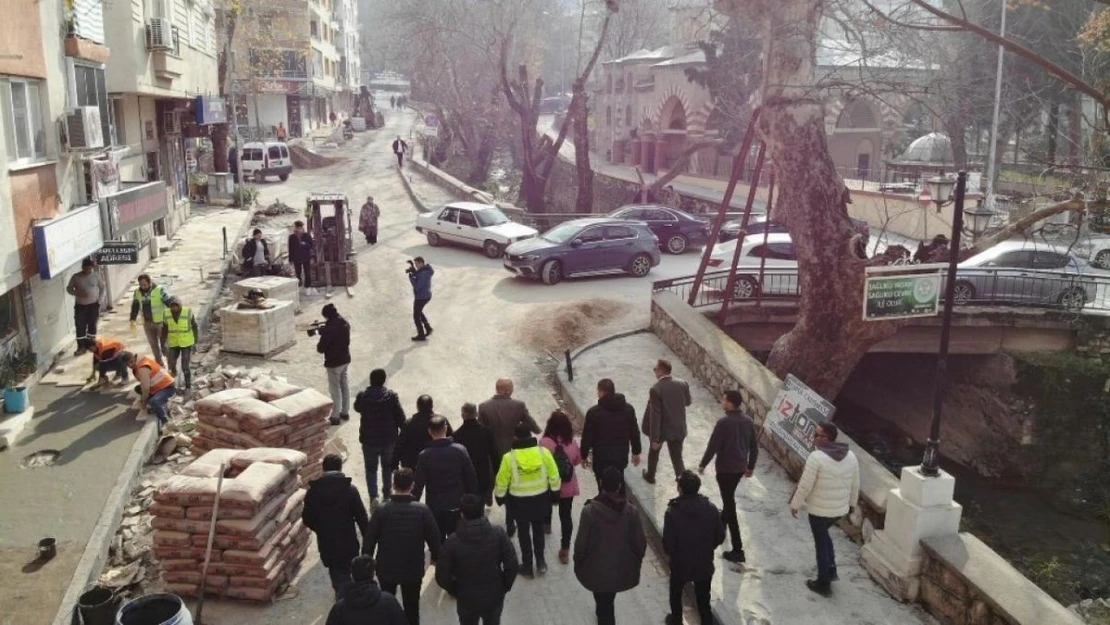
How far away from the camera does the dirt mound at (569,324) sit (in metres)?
16.9

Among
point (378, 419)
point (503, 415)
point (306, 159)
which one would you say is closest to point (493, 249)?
point (378, 419)

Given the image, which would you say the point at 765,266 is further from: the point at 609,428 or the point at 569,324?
the point at 609,428

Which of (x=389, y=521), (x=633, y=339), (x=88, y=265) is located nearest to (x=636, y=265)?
(x=633, y=339)

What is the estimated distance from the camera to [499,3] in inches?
1470

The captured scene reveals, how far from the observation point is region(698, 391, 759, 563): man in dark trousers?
8.28m

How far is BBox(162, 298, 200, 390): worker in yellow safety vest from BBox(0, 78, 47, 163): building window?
117 inches

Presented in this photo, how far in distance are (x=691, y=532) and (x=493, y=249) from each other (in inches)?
731

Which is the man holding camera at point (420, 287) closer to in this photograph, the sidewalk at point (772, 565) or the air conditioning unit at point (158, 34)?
the sidewalk at point (772, 565)

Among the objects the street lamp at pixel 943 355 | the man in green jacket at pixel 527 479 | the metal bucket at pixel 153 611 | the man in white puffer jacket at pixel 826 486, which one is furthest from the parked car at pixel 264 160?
the man in white puffer jacket at pixel 826 486

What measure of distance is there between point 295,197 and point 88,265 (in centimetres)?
2372

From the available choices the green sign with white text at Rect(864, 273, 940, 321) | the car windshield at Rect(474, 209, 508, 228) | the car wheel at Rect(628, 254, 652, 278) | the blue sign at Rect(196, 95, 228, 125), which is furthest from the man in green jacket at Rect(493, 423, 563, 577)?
the blue sign at Rect(196, 95, 228, 125)

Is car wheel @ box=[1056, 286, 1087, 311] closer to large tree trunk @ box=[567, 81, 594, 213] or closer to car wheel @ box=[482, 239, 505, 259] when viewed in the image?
car wheel @ box=[482, 239, 505, 259]

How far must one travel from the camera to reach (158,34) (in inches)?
781

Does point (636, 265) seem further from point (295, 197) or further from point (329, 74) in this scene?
point (329, 74)
